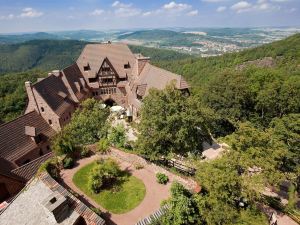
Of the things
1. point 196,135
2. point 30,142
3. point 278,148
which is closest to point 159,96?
point 196,135

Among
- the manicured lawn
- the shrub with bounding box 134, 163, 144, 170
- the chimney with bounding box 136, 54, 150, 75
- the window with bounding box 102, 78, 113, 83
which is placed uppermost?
the chimney with bounding box 136, 54, 150, 75

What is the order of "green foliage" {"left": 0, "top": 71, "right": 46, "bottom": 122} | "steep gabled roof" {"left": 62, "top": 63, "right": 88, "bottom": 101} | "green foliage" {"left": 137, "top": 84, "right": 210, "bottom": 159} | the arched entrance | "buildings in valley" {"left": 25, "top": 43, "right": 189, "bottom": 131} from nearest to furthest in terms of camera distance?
1. "green foliage" {"left": 137, "top": 84, "right": 210, "bottom": 159}
2. "buildings in valley" {"left": 25, "top": 43, "right": 189, "bottom": 131}
3. "steep gabled roof" {"left": 62, "top": 63, "right": 88, "bottom": 101}
4. the arched entrance
5. "green foliage" {"left": 0, "top": 71, "right": 46, "bottom": 122}

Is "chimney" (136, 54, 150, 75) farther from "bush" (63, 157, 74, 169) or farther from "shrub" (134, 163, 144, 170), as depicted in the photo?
"bush" (63, 157, 74, 169)

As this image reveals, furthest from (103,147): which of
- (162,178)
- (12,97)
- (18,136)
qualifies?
(12,97)

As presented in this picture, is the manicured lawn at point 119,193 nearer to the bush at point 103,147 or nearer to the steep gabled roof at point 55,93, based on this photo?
the bush at point 103,147

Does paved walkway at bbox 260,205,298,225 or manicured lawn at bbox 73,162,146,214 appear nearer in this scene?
manicured lawn at bbox 73,162,146,214

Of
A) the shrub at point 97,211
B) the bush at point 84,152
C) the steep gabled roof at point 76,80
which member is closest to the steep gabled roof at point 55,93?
the steep gabled roof at point 76,80

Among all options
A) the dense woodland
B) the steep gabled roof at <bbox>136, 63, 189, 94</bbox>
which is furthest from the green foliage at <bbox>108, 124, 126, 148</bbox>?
the steep gabled roof at <bbox>136, 63, 189, 94</bbox>
